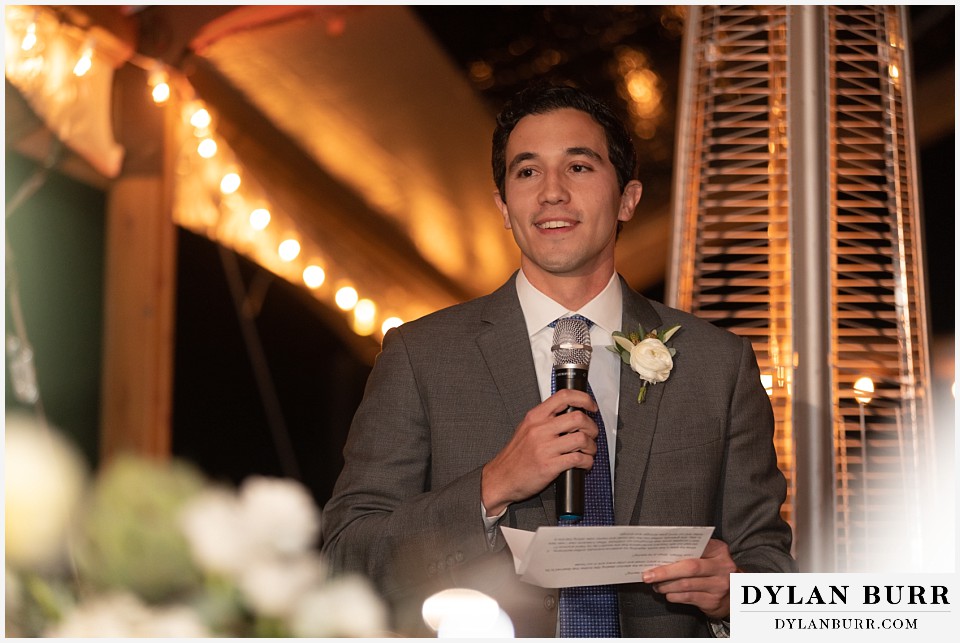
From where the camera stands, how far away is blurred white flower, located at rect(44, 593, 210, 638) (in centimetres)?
95

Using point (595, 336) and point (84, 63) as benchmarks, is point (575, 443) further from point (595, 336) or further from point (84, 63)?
point (84, 63)

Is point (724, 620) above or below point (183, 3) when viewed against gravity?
below

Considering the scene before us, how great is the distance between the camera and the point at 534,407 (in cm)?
159

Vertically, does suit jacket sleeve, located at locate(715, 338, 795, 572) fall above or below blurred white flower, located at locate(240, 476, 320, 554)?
above

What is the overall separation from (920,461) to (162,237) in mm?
2403

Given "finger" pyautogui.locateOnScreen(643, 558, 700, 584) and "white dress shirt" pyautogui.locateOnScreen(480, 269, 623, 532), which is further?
"white dress shirt" pyautogui.locateOnScreen(480, 269, 623, 532)

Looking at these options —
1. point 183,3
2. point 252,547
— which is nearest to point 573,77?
point 183,3

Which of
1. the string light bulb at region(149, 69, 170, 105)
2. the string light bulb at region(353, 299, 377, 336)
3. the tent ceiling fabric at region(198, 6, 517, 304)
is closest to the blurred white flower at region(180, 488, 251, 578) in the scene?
the string light bulb at region(149, 69, 170, 105)

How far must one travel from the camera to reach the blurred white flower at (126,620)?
95 centimetres

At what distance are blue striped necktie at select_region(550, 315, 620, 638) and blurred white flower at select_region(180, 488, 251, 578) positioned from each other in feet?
1.89

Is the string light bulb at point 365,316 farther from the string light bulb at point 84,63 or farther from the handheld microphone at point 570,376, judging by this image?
the handheld microphone at point 570,376

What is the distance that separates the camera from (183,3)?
11.4 feet

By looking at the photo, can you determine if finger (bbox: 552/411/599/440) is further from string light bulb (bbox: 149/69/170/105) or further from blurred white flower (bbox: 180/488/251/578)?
string light bulb (bbox: 149/69/170/105)

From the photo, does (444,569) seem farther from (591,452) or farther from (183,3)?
(183,3)
